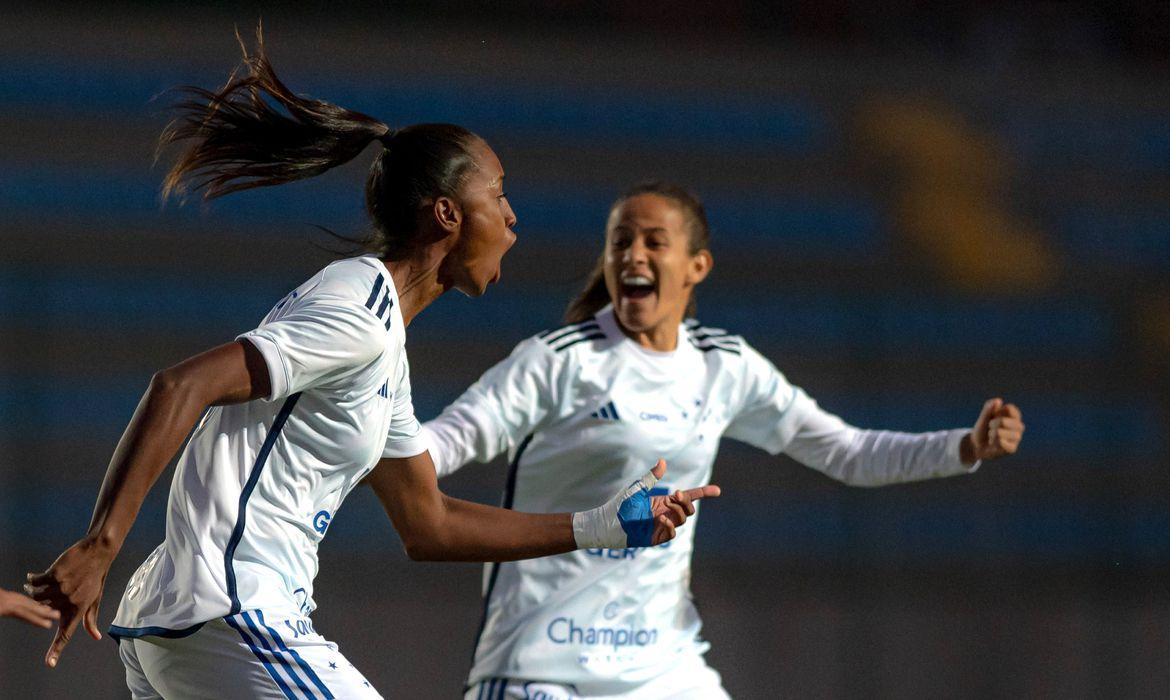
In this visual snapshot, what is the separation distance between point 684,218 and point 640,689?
4.55ft

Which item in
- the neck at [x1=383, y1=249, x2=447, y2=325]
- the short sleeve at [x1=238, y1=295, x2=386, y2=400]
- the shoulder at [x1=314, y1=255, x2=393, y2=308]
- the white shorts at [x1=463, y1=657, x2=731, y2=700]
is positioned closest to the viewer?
the short sleeve at [x1=238, y1=295, x2=386, y2=400]

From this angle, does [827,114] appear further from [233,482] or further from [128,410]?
[233,482]

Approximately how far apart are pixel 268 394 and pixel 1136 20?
407 inches

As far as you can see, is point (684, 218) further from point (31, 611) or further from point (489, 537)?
point (31, 611)

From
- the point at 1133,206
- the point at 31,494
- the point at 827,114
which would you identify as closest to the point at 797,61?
the point at 827,114

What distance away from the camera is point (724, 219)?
32.7ft

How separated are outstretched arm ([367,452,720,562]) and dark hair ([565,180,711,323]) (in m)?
1.31

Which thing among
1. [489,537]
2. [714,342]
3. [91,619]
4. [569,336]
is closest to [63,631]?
[91,619]

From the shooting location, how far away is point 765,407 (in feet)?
14.8

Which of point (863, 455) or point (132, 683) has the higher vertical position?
point (863, 455)

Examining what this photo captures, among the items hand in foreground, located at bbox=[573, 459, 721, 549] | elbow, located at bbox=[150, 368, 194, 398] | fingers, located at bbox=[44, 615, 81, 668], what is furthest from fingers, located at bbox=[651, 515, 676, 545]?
fingers, located at bbox=[44, 615, 81, 668]

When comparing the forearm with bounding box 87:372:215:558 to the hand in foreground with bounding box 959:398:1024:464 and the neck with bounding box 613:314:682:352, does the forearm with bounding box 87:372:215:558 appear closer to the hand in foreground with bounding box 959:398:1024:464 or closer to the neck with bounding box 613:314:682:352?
the neck with bounding box 613:314:682:352

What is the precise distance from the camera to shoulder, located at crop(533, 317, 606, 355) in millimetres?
4199

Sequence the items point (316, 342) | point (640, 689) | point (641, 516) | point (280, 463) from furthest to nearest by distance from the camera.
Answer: point (640, 689) → point (641, 516) → point (280, 463) → point (316, 342)
